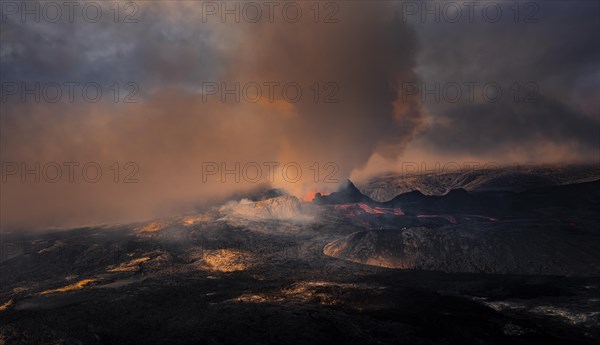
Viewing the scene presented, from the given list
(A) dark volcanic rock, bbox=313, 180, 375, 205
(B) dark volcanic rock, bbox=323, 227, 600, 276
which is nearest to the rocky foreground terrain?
(B) dark volcanic rock, bbox=323, 227, 600, 276

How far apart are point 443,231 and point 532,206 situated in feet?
334

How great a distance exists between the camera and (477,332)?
96.5ft

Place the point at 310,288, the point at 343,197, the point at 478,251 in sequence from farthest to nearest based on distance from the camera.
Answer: the point at 343,197, the point at 478,251, the point at 310,288

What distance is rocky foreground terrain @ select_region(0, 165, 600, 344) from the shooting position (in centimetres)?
A: 3148

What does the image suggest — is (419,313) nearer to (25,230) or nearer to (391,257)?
(391,257)

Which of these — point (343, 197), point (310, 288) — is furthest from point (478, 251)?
point (343, 197)

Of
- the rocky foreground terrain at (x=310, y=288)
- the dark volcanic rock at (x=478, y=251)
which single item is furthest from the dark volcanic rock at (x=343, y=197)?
the dark volcanic rock at (x=478, y=251)

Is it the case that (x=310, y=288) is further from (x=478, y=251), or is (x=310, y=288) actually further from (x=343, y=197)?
(x=343, y=197)

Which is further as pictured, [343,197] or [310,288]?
[343,197]

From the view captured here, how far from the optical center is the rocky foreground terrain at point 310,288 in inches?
1240

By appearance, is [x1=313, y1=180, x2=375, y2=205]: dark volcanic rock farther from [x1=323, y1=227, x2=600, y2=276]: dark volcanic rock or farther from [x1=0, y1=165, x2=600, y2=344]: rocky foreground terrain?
[x1=323, y1=227, x2=600, y2=276]: dark volcanic rock

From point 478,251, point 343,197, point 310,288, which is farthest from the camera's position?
point 343,197

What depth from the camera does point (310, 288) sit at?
45062 mm

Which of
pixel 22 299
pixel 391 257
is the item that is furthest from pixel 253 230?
pixel 22 299
